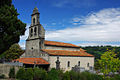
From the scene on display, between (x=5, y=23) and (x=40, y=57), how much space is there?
1607 centimetres

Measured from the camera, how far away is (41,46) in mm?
28922

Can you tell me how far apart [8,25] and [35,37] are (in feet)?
53.0

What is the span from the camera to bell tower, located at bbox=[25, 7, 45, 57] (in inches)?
1142

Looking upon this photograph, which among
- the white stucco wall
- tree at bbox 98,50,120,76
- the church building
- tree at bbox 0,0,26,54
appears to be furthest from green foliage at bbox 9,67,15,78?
tree at bbox 98,50,120,76

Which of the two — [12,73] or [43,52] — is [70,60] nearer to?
[43,52]

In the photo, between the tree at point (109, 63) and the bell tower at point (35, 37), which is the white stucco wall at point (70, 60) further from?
the tree at point (109, 63)

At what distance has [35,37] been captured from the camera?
29906mm

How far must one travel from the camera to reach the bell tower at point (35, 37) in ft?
95.2

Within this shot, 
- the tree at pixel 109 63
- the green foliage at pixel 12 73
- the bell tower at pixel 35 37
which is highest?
the bell tower at pixel 35 37

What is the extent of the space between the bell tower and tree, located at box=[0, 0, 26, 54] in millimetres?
13714

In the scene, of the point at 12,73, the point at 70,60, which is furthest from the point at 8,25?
the point at 70,60

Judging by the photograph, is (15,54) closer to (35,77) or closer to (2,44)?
(35,77)

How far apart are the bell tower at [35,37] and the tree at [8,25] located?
13.7 m

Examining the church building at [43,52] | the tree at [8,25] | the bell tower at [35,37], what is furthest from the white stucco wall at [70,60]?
the tree at [8,25]
